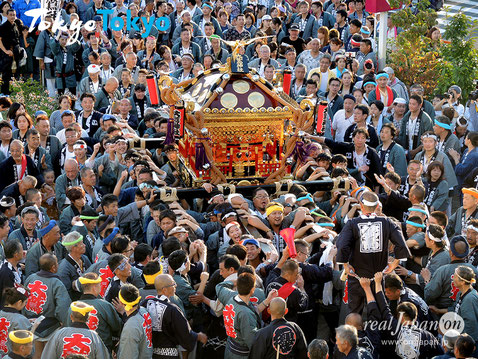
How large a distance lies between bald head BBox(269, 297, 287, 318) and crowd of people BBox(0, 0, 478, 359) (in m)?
0.01

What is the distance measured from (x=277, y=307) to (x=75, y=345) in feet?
5.07

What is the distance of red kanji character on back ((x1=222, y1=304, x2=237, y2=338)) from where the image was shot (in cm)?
630

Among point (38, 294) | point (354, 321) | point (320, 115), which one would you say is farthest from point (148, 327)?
point (320, 115)

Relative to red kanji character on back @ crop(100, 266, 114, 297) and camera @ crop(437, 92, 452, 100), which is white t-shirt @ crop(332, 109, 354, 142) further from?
red kanji character on back @ crop(100, 266, 114, 297)

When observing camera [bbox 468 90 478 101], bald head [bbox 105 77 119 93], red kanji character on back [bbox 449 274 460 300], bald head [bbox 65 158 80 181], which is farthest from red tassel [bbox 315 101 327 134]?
red kanji character on back [bbox 449 274 460 300]

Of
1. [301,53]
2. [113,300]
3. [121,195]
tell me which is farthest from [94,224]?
[301,53]

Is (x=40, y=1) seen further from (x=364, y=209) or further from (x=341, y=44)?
(x=364, y=209)

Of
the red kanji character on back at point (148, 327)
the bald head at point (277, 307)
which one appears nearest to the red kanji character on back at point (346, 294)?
the bald head at point (277, 307)

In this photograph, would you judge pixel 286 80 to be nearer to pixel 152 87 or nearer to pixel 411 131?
pixel 152 87

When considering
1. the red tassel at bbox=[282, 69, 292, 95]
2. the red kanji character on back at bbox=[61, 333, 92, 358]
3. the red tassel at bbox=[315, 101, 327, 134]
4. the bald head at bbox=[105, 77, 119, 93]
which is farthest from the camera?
the bald head at bbox=[105, 77, 119, 93]

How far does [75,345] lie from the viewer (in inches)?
224

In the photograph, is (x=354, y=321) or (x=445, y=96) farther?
(x=445, y=96)

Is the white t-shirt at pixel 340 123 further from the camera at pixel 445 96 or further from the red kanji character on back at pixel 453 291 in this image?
the red kanji character on back at pixel 453 291

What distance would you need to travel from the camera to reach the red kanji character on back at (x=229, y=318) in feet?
20.7
